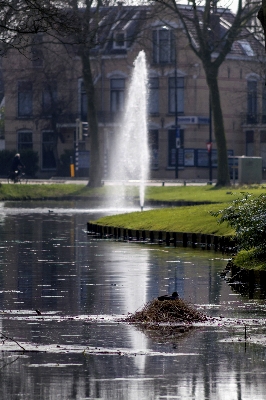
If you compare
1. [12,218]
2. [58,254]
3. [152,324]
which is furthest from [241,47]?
[152,324]

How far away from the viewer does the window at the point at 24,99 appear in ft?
297

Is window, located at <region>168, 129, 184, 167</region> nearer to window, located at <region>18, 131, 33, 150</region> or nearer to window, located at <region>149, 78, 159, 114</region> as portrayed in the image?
window, located at <region>149, 78, 159, 114</region>

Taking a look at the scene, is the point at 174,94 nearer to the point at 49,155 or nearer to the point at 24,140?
the point at 49,155

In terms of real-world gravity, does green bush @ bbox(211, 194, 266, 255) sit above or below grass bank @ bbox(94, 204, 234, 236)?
above

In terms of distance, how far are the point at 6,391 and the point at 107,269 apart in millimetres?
12448

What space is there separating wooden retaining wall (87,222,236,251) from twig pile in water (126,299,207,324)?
39.5 feet

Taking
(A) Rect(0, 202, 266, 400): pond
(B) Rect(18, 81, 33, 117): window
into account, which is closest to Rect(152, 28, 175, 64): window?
(B) Rect(18, 81, 33, 117): window

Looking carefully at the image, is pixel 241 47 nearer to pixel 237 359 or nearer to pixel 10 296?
pixel 10 296

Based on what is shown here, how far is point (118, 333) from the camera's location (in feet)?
46.1

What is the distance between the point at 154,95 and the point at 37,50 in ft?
59.2

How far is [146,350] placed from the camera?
12.7 metres

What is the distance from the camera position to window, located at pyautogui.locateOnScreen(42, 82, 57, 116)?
88.1 m

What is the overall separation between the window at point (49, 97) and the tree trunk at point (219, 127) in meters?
31.0

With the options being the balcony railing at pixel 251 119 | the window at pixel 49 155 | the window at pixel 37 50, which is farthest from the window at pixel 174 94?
the window at pixel 37 50
